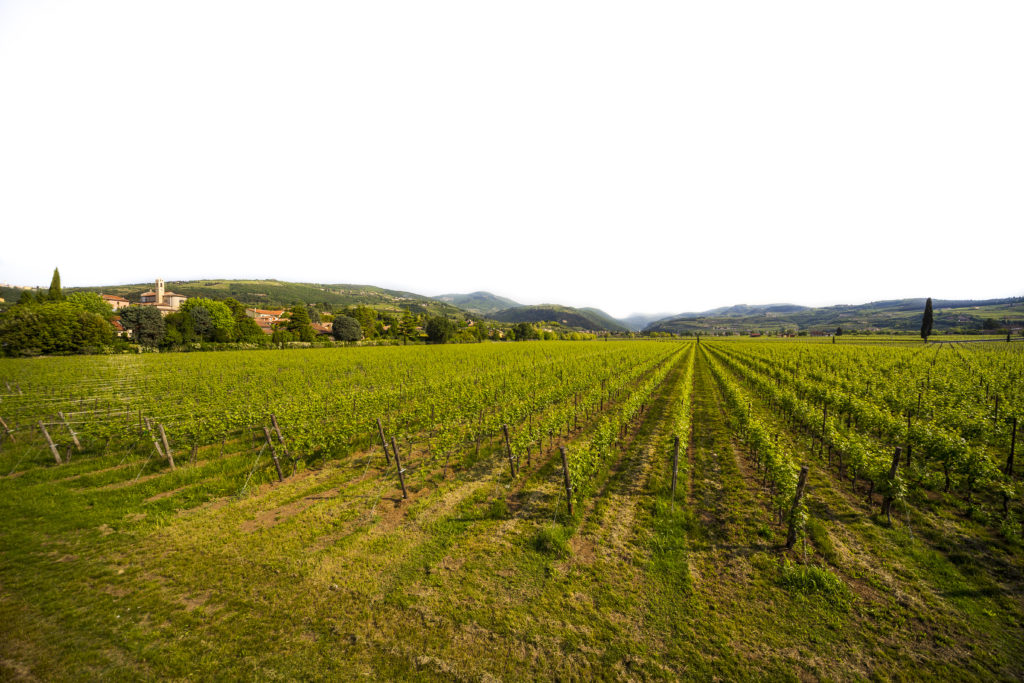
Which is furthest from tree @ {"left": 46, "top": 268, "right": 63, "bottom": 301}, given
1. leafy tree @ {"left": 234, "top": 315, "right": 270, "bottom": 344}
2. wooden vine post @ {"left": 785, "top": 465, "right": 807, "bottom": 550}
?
wooden vine post @ {"left": 785, "top": 465, "right": 807, "bottom": 550}

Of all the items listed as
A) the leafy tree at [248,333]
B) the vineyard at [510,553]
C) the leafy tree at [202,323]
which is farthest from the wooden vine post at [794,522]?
the leafy tree at [202,323]

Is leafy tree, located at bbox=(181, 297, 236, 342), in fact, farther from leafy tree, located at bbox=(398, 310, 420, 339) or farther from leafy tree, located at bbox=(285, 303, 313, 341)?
leafy tree, located at bbox=(398, 310, 420, 339)

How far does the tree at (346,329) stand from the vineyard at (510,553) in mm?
71459

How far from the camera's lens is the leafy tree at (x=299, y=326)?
81125 mm

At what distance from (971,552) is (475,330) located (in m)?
101

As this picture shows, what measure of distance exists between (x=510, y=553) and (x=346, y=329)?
8763 centimetres

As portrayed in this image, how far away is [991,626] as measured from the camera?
18.6 feet

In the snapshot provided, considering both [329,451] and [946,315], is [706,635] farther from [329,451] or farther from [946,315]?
[946,315]

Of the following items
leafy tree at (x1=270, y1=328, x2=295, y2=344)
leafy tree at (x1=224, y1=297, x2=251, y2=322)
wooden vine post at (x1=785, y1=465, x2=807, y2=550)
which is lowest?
leafy tree at (x1=270, y1=328, x2=295, y2=344)

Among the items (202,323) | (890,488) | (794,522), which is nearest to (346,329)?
(202,323)

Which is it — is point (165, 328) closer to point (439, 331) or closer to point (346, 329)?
point (346, 329)

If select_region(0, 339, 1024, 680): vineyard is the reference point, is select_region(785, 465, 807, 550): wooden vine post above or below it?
above

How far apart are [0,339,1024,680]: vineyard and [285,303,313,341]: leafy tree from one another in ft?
237

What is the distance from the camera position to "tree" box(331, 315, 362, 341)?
83812mm
